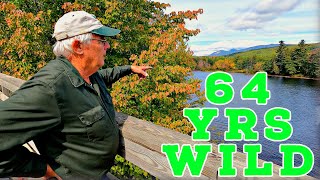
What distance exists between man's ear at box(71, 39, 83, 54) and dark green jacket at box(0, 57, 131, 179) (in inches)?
4.1

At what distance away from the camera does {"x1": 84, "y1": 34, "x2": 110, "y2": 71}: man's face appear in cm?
198

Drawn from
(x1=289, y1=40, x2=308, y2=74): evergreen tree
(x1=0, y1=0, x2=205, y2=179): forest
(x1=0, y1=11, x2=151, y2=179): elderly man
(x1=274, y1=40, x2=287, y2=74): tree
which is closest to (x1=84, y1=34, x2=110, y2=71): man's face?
(x1=0, y1=11, x2=151, y2=179): elderly man

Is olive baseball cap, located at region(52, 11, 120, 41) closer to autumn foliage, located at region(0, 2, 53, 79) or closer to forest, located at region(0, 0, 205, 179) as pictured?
forest, located at region(0, 0, 205, 179)

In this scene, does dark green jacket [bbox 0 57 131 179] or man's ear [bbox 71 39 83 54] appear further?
man's ear [bbox 71 39 83 54]

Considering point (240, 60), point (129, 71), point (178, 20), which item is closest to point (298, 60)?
point (240, 60)

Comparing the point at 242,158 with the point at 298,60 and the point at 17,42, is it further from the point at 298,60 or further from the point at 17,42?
the point at 298,60

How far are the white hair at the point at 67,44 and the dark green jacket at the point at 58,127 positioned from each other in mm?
63

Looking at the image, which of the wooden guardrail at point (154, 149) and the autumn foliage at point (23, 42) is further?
the autumn foliage at point (23, 42)

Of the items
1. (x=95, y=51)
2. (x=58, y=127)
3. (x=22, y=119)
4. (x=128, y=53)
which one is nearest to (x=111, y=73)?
(x=95, y=51)

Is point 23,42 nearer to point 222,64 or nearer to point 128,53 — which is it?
point 128,53

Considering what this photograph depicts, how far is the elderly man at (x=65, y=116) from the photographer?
150 centimetres

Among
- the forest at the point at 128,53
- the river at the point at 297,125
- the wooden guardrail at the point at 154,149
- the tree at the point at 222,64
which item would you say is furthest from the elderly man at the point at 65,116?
the tree at the point at 222,64

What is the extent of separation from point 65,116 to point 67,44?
0.52 metres

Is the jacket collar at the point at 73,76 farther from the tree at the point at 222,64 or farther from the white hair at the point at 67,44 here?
the tree at the point at 222,64
